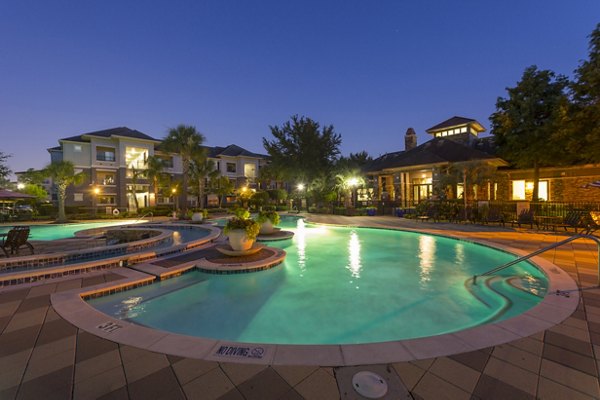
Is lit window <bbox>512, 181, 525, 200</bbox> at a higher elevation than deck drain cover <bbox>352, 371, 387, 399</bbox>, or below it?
higher

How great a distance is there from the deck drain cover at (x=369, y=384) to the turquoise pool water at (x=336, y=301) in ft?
5.89

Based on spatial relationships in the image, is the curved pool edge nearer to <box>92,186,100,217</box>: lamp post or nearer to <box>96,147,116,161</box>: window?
<box>92,186,100,217</box>: lamp post

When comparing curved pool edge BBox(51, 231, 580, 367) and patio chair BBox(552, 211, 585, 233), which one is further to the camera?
patio chair BBox(552, 211, 585, 233)

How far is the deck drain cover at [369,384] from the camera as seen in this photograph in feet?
7.54

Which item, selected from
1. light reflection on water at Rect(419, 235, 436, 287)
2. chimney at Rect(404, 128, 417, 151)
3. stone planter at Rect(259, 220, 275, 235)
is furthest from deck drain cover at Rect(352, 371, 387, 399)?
chimney at Rect(404, 128, 417, 151)

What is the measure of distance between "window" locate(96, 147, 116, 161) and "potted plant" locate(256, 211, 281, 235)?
30.3 meters

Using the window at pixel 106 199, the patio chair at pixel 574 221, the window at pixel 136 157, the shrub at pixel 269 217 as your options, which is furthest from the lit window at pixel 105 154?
the patio chair at pixel 574 221

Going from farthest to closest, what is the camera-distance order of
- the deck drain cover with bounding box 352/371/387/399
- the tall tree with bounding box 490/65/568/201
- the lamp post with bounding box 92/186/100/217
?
the lamp post with bounding box 92/186/100/217 < the tall tree with bounding box 490/65/568/201 < the deck drain cover with bounding box 352/371/387/399

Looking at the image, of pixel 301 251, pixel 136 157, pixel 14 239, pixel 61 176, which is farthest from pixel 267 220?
pixel 136 157

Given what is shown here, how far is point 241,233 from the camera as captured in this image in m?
8.14

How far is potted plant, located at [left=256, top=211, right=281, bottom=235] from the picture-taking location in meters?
12.6

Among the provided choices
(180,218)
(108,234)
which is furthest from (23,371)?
(180,218)

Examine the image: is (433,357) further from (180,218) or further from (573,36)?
(573,36)

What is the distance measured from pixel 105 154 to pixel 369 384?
39.9m
